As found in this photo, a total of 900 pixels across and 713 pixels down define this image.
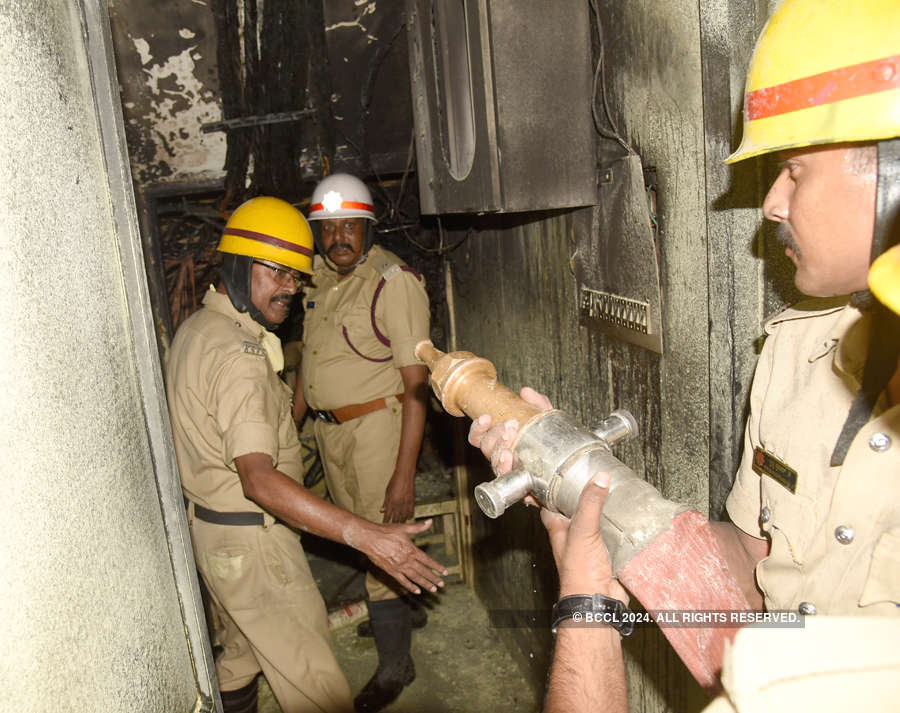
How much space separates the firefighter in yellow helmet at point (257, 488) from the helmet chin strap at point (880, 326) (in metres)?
1.59

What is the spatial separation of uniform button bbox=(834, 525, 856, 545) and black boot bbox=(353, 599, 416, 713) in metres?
3.18

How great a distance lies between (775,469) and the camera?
136 cm

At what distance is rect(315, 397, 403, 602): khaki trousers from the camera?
400 centimetres

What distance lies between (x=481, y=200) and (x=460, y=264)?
216cm

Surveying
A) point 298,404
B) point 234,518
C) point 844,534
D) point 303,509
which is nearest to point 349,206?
point 298,404

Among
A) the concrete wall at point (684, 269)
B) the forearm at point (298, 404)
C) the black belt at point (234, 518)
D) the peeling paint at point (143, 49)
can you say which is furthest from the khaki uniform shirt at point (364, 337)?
the peeling paint at point (143, 49)

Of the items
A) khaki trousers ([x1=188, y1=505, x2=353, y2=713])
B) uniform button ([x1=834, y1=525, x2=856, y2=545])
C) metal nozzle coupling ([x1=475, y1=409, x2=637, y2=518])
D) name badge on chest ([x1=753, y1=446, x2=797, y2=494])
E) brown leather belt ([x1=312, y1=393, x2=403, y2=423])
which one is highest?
metal nozzle coupling ([x1=475, y1=409, x2=637, y2=518])

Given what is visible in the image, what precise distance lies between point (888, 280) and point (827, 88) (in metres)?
0.63

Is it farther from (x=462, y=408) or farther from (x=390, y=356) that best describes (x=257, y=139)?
(x=462, y=408)

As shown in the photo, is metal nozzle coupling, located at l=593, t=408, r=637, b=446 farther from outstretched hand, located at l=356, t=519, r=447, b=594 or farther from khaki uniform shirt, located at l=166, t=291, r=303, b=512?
khaki uniform shirt, located at l=166, t=291, r=303, b=512

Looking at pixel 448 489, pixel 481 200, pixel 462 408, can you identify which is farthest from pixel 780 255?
pixel 448 489

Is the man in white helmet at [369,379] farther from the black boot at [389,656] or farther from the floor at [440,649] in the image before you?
the floor at [440,649]

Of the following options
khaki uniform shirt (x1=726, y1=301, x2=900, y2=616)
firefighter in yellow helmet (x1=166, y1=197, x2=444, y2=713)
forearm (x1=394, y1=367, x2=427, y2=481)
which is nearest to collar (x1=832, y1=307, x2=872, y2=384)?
khaki uniform shirt (x1=726, y1=301, x2=900, y2=616)

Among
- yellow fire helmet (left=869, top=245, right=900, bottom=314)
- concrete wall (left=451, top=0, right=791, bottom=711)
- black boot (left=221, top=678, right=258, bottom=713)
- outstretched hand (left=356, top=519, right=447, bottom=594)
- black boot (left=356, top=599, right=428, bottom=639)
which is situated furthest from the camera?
black boot (left=356, top=599, right=428, bottom=639)
